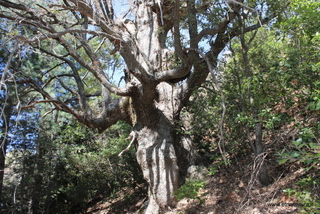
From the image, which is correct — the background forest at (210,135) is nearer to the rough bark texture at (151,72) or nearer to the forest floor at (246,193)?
the forest floor at (246,193)

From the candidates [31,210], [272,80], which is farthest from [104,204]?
[272,80]

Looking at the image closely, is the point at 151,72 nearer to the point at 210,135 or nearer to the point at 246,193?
the point at 210,135

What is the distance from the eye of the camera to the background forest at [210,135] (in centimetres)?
423

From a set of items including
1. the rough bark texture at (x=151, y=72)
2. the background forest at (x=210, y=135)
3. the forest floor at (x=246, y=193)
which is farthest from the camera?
the rough bark texture at (x=151, y=72)

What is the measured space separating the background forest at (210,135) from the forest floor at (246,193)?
0.04 m

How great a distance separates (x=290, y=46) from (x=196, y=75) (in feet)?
6.85

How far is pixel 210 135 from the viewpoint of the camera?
6.17m

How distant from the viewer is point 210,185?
607cm

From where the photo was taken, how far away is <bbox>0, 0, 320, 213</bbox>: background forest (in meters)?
4.23

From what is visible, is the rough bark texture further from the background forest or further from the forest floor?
the forest floor

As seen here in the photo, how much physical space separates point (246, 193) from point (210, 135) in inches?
99.9

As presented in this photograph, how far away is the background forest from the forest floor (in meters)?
0.04

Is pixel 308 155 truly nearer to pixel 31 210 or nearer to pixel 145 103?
pixel 145 103

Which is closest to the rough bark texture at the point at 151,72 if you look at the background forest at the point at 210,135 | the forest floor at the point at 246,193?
the background forest at the point at 210,135
